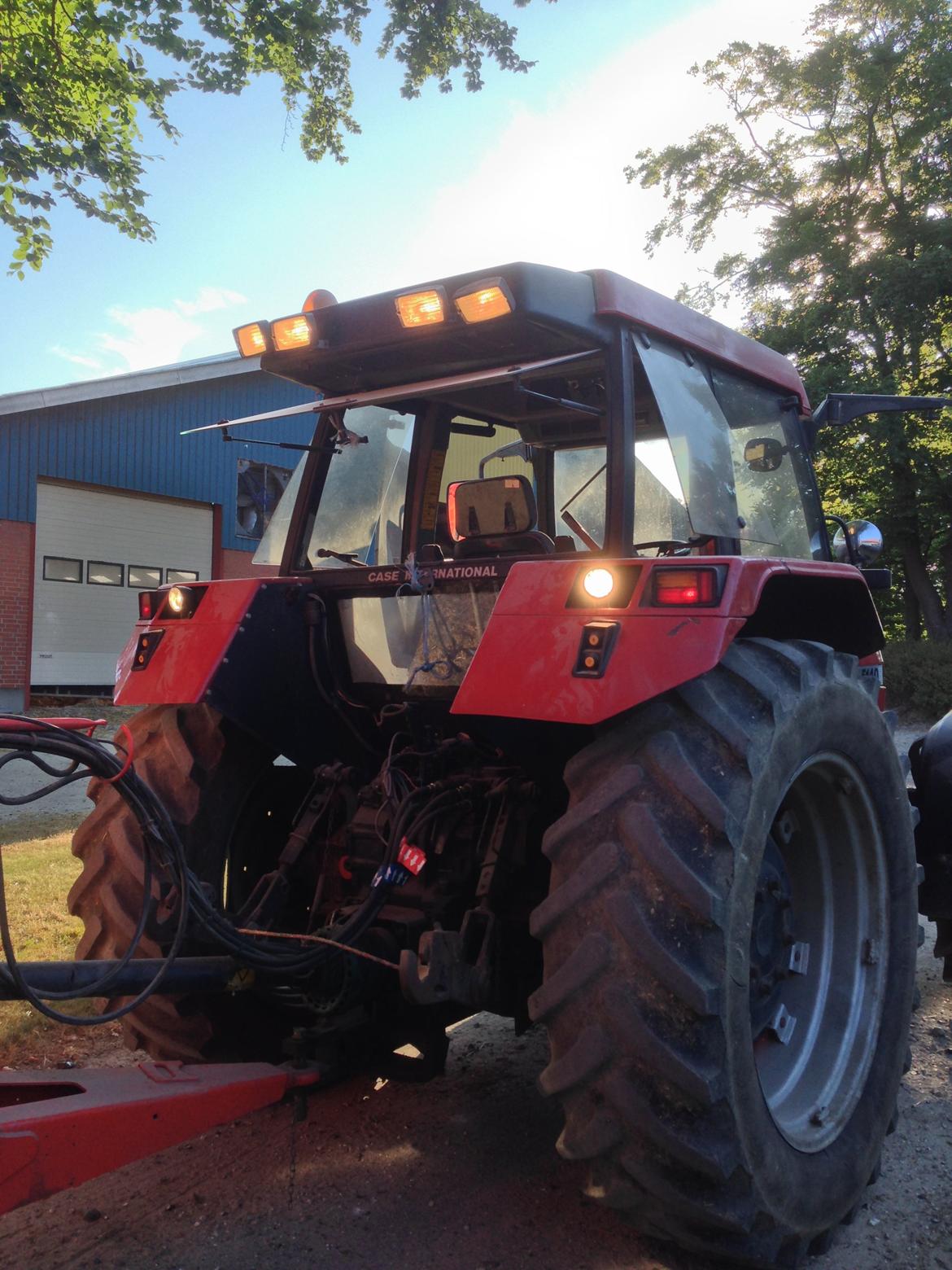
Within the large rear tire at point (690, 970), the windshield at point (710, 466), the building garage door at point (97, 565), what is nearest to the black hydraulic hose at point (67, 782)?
the large rear tire at point (690, 970)

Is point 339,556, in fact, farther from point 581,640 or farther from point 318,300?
point 581,640

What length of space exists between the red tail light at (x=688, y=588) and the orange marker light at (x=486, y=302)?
808 mm

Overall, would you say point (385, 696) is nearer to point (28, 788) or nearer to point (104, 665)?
point (28, 788)

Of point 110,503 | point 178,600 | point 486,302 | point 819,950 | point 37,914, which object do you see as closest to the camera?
point 486,302

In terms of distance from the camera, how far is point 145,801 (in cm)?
248

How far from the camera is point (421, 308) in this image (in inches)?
109

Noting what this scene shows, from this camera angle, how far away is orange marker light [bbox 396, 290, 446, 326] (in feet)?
9.02

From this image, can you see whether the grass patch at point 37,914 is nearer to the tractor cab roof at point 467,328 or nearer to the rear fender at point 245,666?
the rear fender at point 245,666

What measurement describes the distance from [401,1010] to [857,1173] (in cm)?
131

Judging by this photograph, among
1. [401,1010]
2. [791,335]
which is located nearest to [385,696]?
[401,1010]

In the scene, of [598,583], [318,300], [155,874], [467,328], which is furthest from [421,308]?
[155,874]

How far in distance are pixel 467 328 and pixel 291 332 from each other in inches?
25.3

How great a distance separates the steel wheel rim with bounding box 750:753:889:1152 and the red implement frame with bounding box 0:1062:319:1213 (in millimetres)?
1321

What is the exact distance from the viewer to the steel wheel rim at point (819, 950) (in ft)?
9.17
